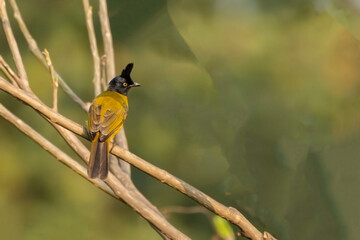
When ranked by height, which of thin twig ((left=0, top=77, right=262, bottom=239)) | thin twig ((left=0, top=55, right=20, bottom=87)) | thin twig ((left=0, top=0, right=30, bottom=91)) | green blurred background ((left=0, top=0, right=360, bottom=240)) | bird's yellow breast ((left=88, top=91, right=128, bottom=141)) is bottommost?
thin twig ((left=0, top=77, right=262, bottom=239))

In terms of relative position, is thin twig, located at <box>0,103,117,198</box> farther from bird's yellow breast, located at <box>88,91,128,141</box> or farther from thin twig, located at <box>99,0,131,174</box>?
thin twig, located at <box>99,0,131,174</box>

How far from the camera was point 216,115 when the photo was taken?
6.47 metres

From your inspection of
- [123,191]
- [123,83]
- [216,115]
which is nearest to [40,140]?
[123,191]

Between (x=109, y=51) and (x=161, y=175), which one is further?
(x=109, y=51)

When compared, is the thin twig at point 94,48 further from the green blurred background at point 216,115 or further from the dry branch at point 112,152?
the green blurred background at point 216,115

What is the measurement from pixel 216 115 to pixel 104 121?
3621 millimetres

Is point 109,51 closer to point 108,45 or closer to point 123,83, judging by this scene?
point 108,45

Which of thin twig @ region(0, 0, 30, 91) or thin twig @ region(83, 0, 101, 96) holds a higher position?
thin twig @ region(83, 0, 101, 96)

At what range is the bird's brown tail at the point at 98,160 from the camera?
259 cm

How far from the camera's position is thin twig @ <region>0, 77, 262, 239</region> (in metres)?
2.28

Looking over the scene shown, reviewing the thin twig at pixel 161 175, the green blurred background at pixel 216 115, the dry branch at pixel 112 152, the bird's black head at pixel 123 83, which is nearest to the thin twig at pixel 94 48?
the dry branch at pixel 112 152

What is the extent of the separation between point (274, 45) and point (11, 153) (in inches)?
118

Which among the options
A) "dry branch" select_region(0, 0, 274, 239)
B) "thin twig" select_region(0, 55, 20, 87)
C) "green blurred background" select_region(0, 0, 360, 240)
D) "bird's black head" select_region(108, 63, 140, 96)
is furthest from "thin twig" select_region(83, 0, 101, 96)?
"green blurred background" select_region(0, 0, 360, 240)

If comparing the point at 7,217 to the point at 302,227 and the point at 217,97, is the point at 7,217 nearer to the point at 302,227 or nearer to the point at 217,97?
the point at 217,97
